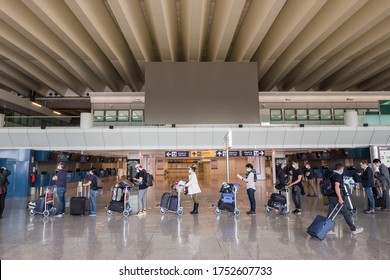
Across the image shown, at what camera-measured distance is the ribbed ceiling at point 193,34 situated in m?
11.9

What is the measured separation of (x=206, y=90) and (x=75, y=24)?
30.1 feet

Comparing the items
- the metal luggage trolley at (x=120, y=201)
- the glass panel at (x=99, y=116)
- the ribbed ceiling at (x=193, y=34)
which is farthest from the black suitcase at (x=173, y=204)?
the glass panel at (x=99, y=116)

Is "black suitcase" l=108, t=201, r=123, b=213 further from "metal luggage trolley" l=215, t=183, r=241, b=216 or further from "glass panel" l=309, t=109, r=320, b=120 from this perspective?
"glass panel" l=309, t=109, r=320, b=120

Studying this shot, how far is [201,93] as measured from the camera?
18.8 meters

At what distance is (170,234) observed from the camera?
20.9 feet

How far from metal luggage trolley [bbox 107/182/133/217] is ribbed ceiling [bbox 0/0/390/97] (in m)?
7.79

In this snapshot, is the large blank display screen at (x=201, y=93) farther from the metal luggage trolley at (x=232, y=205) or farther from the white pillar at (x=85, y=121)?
the metal luggage trolley at (x=232, y=205)

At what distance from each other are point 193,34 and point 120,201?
34.6 ft

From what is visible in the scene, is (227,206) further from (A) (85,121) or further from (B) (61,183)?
(A) (85,121)

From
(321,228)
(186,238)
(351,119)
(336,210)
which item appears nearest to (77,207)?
(186,238)

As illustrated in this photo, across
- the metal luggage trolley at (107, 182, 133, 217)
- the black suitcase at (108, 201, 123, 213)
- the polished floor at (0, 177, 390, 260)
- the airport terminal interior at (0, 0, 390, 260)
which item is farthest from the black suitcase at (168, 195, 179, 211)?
the black suitcase at (108, 201, 123, 213)

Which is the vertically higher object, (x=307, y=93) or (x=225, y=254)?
(x=307, y=93)

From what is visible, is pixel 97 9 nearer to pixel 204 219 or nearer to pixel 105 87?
pixel 204 219

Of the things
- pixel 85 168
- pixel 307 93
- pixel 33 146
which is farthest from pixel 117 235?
pixel 85 168
